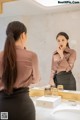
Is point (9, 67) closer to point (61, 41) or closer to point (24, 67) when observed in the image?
point (24, 67)

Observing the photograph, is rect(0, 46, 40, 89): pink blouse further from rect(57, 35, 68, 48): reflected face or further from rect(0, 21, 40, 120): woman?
rect(57, 35, 68, 48): reflected face

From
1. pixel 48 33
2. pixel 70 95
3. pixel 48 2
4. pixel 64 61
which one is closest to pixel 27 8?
pixel 48 2

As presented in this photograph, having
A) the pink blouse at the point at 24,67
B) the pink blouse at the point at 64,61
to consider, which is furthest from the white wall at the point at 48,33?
the pink blouse at the point at 24,67

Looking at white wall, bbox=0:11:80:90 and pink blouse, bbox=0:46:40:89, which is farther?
white wall, bbox=0:11:80:90

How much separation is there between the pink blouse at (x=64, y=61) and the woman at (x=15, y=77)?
75 cm

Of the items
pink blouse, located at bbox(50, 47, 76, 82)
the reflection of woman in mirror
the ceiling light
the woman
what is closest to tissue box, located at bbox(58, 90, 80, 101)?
the reflection of woman in mirror

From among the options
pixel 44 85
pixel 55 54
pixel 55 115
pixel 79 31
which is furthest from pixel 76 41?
pixel 55 115

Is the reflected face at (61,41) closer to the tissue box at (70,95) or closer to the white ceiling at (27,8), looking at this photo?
the white ceiling at (27,8)

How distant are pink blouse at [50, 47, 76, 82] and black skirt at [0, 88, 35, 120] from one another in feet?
2.68

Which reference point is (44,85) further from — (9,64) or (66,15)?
A: (9,64)

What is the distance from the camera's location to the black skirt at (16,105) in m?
1.20

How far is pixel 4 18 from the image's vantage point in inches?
86.4

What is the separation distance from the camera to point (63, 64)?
197cm

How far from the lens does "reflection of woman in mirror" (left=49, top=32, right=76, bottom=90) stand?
1.92 meters
